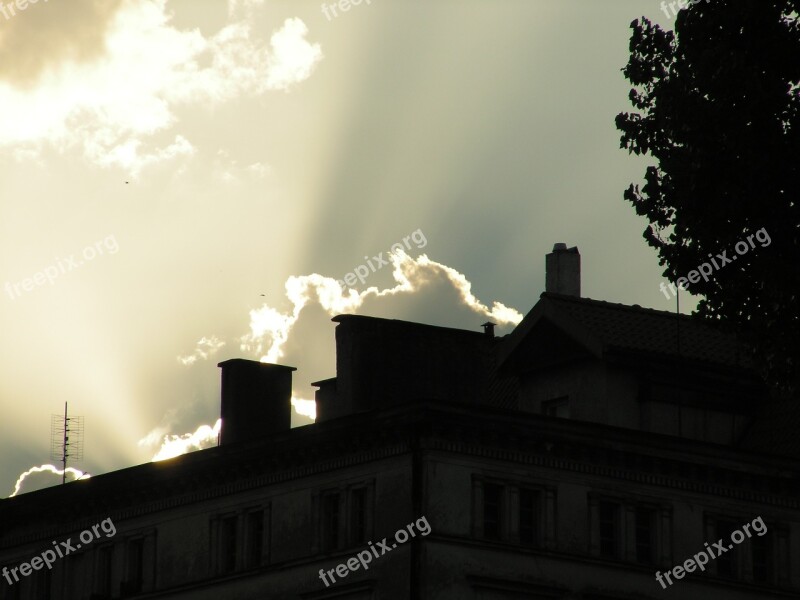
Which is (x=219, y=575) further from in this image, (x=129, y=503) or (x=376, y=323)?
(x=376, y=323)

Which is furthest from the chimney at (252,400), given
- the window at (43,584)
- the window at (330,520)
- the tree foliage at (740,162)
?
the tree foliage at (740,162)

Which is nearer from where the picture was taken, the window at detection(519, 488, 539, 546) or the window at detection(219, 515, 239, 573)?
the window at detection(519, 488, 539, 546)

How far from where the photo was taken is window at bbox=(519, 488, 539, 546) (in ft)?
169

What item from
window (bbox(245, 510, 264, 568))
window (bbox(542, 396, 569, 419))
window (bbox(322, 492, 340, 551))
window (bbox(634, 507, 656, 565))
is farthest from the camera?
window (bbox(542, 396, 569, 419))

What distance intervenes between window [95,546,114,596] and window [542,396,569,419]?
506 inches

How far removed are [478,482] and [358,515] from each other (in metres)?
3.24

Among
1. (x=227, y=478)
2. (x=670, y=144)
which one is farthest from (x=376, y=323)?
(x=670, y=144)

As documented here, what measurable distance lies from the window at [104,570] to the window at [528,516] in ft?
44.1

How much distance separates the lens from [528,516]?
51750 mm

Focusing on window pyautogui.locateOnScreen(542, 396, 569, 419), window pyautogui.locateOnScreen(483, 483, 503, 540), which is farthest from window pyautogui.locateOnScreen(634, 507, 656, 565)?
window pyautogui.locateOnScreen(542, 396, 569, 419)

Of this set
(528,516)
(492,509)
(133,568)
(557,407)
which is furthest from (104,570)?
(528,516)

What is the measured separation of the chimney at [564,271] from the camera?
212 ft

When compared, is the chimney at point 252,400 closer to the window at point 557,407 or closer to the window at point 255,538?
the window at point 255,538

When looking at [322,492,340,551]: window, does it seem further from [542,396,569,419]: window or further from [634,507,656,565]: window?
[634,507,656,565]: window
